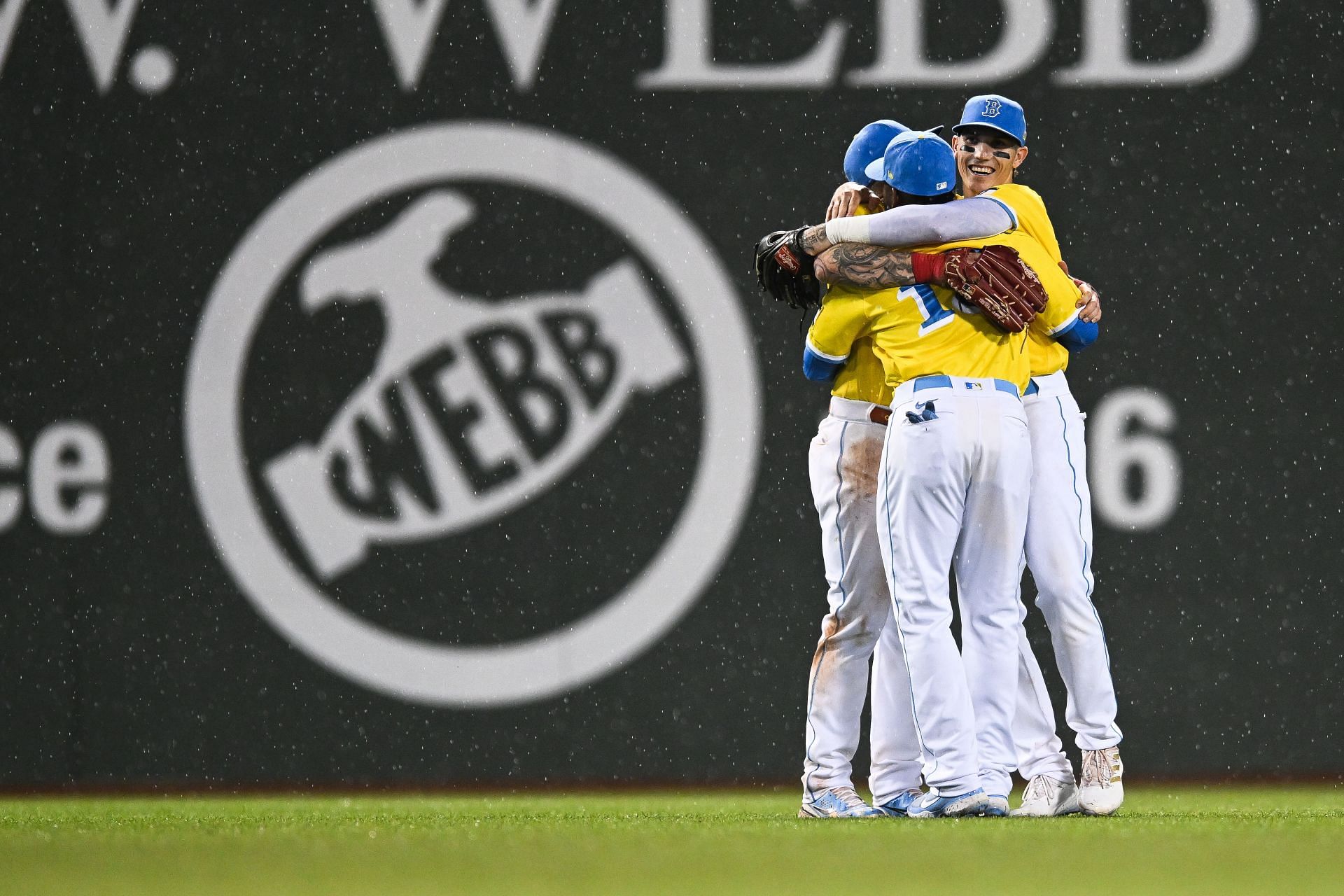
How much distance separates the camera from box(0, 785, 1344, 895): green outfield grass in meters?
3.26

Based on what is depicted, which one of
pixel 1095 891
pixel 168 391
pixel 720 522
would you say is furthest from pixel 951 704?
pixel 168 391

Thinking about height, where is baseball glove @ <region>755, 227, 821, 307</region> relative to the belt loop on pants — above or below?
above

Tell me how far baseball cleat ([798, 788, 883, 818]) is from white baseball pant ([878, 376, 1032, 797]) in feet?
1.27

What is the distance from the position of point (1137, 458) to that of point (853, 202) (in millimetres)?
2011

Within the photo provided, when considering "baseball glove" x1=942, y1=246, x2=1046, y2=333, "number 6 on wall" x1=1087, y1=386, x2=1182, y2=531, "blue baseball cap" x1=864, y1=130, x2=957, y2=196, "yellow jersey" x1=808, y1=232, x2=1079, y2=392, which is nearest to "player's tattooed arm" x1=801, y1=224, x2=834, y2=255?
"yellow jersey" x1=808, y1=232, x2=1079, y2=392

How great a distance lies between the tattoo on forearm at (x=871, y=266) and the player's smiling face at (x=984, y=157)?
0.61 m

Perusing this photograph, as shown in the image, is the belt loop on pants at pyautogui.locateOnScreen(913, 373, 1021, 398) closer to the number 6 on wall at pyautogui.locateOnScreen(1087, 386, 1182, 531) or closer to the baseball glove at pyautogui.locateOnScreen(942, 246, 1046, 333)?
the baseball glove at pyautogui.locateOnScreen(942, 246, 1046, 333)

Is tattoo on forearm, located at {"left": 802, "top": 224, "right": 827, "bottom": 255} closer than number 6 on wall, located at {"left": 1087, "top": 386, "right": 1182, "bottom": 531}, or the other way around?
tattoo on forearm, located at {"left": 802, "top": 224, "right": 827, "bottom": 255}

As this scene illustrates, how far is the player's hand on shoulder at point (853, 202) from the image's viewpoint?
478 cm

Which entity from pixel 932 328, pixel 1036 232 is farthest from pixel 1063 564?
pixel 1036 232

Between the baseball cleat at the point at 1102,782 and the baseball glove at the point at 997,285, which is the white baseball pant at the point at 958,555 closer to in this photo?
the baseball glove at the point at 997,285

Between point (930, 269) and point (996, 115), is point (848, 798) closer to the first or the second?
point (930, 269)

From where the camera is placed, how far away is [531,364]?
636 centimetres

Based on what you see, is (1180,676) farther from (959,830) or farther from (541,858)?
(541,858)
